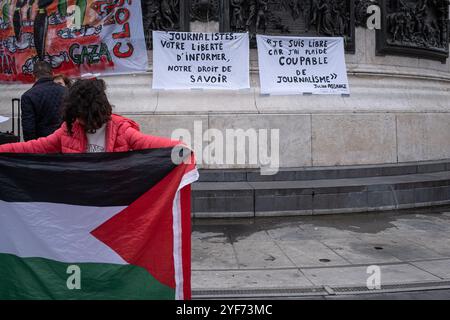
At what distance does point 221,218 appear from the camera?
7.50m

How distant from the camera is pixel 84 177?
3.28 m

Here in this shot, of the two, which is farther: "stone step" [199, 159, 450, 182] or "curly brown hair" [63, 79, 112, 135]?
"stone step" [199, 159, 450, 182]

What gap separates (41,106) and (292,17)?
567 centimetres

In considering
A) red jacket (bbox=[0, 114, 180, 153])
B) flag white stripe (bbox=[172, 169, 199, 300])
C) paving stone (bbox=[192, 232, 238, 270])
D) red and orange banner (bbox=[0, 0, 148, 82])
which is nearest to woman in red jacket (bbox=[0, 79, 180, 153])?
red jacket (bbox=[0, 114, 180, 153])

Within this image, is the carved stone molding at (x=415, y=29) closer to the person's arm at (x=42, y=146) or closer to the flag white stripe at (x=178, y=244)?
the flag white stripe at (x=178, y=244)

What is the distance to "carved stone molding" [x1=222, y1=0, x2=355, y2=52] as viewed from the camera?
9227mm

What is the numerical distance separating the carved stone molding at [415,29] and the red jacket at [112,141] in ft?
26.8

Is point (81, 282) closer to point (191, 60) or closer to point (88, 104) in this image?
point (88, 104)

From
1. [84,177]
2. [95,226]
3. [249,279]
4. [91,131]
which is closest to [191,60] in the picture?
[249,279]

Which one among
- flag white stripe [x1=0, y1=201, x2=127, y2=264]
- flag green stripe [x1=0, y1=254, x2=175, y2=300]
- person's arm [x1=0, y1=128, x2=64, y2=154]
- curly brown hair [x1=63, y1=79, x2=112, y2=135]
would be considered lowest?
flag green stripe [x1=0, y1=254, x2=175, y2=300]

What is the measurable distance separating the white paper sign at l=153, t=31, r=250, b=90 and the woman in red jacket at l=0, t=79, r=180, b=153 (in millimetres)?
5592

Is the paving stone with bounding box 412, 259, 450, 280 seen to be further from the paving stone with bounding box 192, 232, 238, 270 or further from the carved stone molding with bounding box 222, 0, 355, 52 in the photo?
the carved stone molding with bounding box 222, 0, 355, 52
